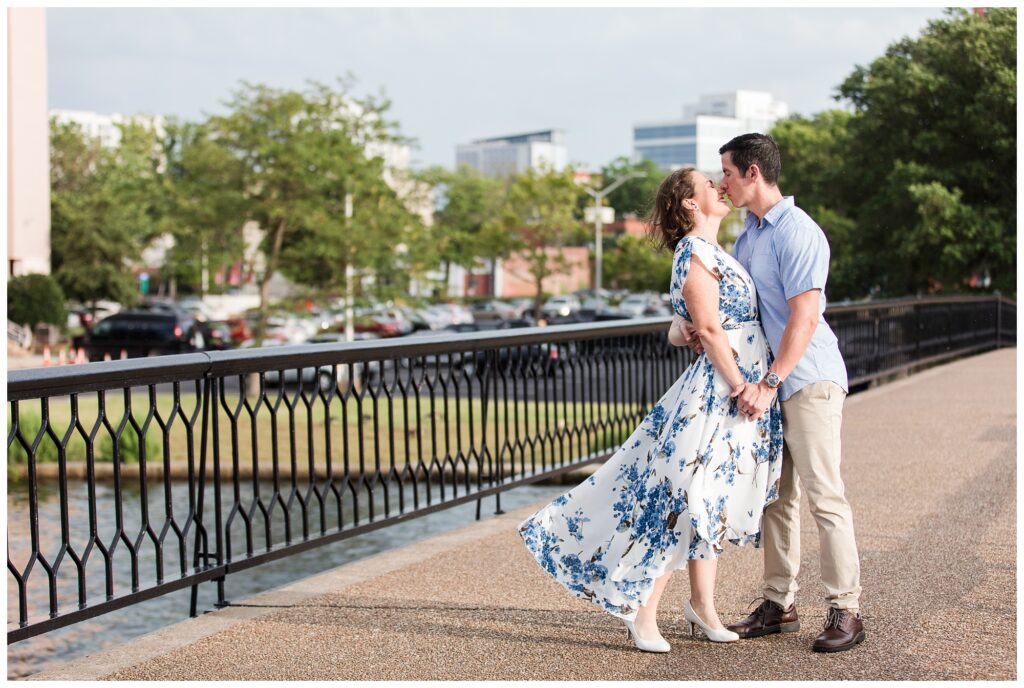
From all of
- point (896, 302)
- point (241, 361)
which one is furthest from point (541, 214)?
point (241, 361)

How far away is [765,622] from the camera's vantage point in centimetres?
495

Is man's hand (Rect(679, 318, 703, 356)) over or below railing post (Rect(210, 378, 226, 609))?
over

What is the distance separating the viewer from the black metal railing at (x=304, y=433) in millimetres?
4887

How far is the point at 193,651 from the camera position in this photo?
4.83 meters

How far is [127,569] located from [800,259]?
9433mm

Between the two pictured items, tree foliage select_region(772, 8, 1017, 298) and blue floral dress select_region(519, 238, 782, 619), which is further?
tree foliage select_region(772, 8, 1017, 298)

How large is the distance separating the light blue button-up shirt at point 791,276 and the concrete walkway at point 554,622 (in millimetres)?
1027

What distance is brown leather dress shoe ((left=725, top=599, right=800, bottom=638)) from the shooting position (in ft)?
16.2

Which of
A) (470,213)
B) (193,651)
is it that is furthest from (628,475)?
(470,213)

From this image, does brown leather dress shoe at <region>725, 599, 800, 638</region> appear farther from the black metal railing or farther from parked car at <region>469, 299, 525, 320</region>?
parked car at <region>469, 299, 525, 320</region>

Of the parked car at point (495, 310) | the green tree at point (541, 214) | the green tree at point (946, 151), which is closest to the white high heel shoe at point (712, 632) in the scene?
the green tree at point (946, 151)

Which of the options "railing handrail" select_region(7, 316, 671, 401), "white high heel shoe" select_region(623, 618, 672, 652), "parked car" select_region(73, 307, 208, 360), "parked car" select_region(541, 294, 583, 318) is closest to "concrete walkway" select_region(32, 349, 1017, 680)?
"white high heel shoe" select_region(623, 618, 672, 652)

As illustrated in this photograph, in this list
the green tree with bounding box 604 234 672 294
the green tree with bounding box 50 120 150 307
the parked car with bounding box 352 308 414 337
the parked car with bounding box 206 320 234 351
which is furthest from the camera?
the green tree with bounding box 604 234 672 294

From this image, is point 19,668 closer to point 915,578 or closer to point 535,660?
point 535,660
